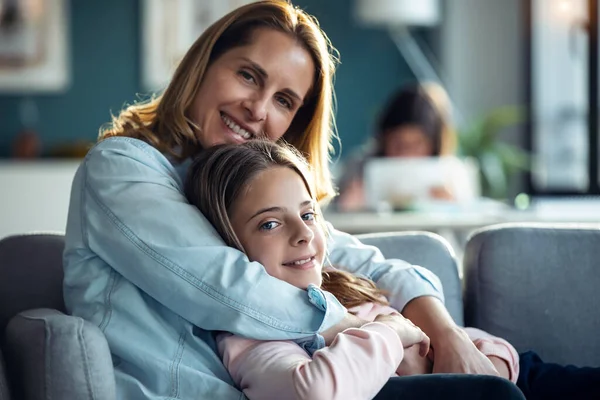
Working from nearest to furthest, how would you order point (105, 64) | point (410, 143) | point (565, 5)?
point (410, 143) → point (565, 5) → point (105, 64)

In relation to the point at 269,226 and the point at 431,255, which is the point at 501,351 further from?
the point at 269,226

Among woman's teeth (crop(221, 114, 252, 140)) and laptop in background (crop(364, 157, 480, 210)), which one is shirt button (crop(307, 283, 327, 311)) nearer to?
woman's teeth (crop(221, 114, 252, 140))

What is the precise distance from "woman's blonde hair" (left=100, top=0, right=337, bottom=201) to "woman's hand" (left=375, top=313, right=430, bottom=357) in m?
0.41

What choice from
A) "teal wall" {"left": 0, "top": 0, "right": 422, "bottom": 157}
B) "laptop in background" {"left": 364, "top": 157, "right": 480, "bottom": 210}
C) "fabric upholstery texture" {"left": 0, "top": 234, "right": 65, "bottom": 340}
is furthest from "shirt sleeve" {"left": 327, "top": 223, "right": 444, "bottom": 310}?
"teal wall" {"left": 0, "top": 0, "right": 422, "bottom": 157}

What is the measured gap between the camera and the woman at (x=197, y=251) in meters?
1.55

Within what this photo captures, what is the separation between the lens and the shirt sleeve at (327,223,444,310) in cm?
181

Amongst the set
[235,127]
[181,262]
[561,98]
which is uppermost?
[235,127]

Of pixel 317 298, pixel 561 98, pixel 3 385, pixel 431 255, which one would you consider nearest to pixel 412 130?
pixel 561 98

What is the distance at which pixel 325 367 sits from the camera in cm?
142

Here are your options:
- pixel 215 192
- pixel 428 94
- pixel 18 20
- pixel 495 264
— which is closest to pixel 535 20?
pixel 428 94

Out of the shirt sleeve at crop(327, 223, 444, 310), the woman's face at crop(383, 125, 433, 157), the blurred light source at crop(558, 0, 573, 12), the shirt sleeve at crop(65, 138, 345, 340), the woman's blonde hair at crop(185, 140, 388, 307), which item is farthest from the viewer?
the blurred light source at crop(558, 0, 573, 12)

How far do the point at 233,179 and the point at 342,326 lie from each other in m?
0.30

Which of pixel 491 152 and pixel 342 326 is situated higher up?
pixel 342 326

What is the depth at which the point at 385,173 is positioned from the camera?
363 centimetres
